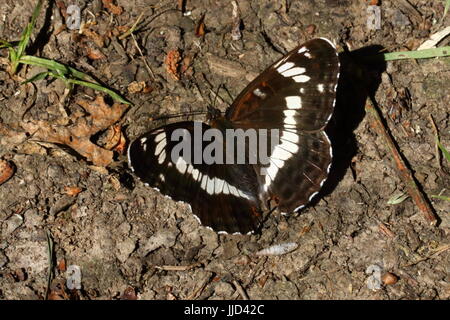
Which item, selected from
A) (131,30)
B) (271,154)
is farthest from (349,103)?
(131,30)

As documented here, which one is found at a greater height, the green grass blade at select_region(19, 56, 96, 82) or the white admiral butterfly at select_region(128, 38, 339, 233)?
the green grass blade at select_region(19, 56, 96, 82)

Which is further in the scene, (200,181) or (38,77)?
(38,77)

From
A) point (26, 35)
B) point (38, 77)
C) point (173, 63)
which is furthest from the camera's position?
point (173, 63)

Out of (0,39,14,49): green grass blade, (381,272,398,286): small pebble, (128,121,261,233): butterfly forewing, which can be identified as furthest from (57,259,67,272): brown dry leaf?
(381,272,398,286): small pebble

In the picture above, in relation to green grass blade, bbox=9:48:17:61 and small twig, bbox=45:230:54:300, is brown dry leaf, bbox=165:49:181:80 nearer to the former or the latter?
green grass blade, bbox=9:48:17:61

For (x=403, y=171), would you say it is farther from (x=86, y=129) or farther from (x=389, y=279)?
(x=86, y=129)

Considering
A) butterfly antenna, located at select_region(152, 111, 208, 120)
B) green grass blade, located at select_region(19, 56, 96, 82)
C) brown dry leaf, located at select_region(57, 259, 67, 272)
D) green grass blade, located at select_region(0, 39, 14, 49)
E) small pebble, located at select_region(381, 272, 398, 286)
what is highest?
green grass blade, located at select_region(0, 39, 14, 49)

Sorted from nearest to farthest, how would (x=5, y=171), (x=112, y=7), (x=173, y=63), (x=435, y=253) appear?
(x=435, y=253)
(x=5, y=171)
(x=173, y=63)
(x=112, y=7)
